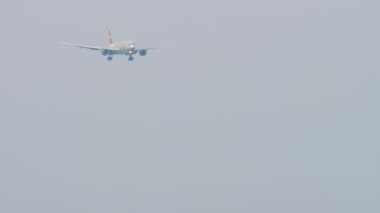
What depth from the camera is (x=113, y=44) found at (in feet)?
534

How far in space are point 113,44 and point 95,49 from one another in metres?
4.93

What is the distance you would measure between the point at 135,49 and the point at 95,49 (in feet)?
25.5

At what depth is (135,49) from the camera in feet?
529

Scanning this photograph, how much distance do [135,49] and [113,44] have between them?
4.88m

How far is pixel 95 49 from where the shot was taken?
159 metres
